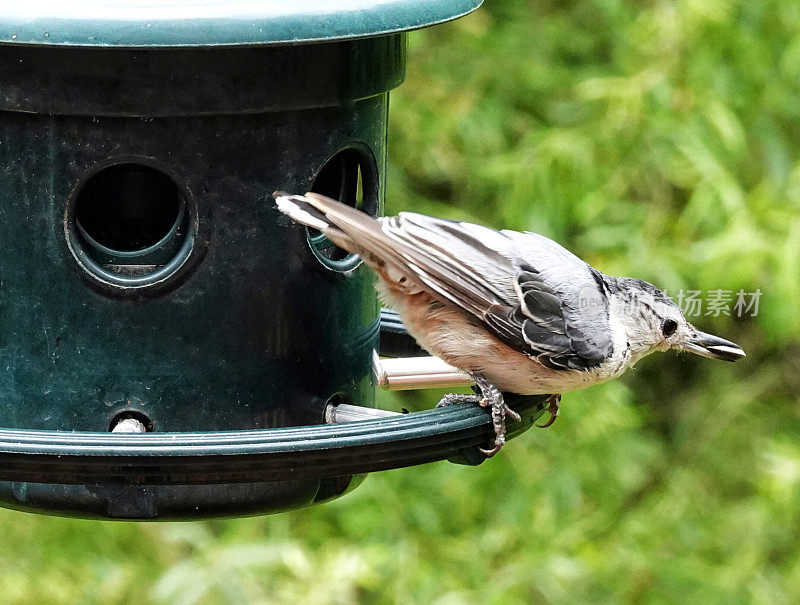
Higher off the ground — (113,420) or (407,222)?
(407,222)

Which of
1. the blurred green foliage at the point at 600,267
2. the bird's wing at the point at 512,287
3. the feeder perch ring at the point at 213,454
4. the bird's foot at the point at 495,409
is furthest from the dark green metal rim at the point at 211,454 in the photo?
the blurred green foliage at the point at 600,267

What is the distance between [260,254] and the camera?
9.87 ft

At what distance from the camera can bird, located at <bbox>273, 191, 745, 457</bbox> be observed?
315cm

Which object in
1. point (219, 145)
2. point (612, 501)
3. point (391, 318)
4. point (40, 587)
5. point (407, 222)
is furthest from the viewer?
point (612, 501)

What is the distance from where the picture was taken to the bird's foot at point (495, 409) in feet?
9.50

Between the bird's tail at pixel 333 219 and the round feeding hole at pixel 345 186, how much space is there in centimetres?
21

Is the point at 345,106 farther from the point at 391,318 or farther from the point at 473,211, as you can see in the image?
the point at 473,211

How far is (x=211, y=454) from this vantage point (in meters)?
2.40

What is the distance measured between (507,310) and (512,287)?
7 cm

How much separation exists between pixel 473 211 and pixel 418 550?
1.90 meters

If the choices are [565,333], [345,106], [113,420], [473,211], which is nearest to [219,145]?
[345,106]

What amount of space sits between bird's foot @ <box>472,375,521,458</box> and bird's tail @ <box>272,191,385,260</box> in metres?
0.48

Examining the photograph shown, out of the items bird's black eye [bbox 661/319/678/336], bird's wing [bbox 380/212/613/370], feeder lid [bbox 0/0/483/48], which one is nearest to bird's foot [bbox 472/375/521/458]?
bird's wing [bbox 380/212/613/370]

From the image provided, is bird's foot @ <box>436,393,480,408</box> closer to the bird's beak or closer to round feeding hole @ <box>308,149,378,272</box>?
round feeding hole @ <box>308,149,378,272</box>
